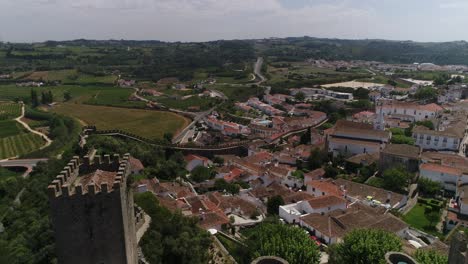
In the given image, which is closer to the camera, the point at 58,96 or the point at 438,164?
the point at 438,164

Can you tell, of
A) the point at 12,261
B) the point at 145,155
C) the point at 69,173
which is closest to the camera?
the point at 69,173

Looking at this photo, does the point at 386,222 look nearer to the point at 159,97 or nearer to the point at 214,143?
the point at 214,143

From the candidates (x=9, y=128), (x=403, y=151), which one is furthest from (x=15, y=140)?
(x=403, y=151)

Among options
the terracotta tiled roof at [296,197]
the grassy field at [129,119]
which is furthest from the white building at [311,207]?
the grassy field at [129,119]

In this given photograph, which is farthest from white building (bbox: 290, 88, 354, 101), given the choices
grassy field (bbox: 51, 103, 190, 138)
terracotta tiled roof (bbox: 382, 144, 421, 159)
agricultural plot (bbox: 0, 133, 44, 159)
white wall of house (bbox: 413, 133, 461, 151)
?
agricultural plot (bbox: 0, 133, 44, 159)

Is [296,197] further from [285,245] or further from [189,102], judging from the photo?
[189,102]

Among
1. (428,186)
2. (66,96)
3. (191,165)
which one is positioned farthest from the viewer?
(66,96)

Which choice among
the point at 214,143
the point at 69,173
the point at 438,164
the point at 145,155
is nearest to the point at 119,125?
the point at 214,143
